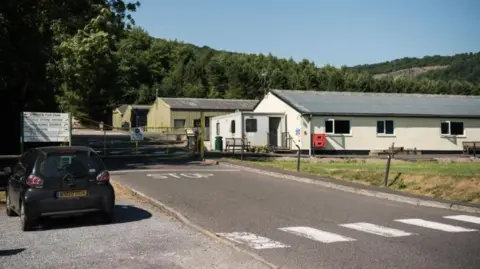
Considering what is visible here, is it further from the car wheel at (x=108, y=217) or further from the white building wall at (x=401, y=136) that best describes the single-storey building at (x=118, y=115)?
the car wheel at (x=108, y=217)

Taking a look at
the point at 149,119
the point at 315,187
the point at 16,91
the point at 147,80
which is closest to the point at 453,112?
the point at 315,187

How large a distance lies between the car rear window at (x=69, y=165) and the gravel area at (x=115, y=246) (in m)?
1.03

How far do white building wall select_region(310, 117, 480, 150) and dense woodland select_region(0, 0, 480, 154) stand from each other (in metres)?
14.8

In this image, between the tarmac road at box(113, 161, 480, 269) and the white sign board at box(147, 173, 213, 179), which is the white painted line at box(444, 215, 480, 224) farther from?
the white sign board at box(147, 173, 213, 179)

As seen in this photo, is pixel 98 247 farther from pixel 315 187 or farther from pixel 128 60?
pixel 128 60

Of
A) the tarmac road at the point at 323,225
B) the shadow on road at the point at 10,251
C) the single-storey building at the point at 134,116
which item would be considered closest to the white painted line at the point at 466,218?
the tarmac road at the point at 323,225

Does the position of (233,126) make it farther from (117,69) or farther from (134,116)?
(134,116)

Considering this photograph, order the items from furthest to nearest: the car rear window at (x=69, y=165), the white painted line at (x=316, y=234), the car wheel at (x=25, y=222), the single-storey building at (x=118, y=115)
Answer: the single-storey building at (x=118, y=115) < the car rear window at (x=69, y=165) < the car wheel at (x=25, y=222) < the white painted line at (x=316, y=234)

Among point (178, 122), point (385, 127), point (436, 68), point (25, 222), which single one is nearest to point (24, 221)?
point (25, 222)

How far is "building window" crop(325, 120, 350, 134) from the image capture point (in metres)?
35.1

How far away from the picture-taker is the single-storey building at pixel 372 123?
3491cm

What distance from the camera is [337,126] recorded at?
35312 mm

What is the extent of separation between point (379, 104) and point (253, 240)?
32.0 m

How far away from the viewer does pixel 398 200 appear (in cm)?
1417
